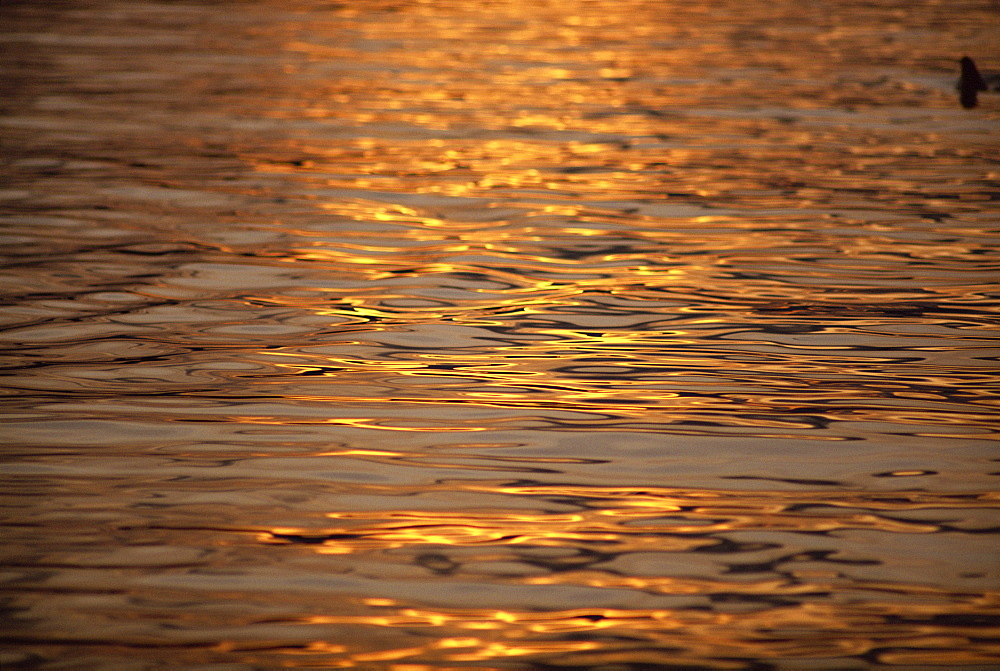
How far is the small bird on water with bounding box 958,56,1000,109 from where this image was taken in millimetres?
5641

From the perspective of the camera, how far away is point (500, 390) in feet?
7.47

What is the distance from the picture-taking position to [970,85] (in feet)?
18.8

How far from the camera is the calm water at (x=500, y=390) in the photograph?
151cm

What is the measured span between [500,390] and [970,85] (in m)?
4.46

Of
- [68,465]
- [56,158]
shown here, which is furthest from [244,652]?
[56,158]

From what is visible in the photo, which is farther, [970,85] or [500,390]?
[970,85]

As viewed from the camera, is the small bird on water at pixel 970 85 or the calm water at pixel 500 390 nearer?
the calm water at pixel 500 390

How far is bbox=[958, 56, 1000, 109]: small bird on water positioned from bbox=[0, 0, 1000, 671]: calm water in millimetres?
512

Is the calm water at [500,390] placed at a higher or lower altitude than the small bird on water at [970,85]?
lower

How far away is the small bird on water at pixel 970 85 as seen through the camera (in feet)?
18.5

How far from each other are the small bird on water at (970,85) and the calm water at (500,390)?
51 cm

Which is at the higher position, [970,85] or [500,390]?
[970,85]

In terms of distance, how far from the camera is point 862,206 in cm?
375

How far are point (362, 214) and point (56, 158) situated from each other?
1.55 meters
